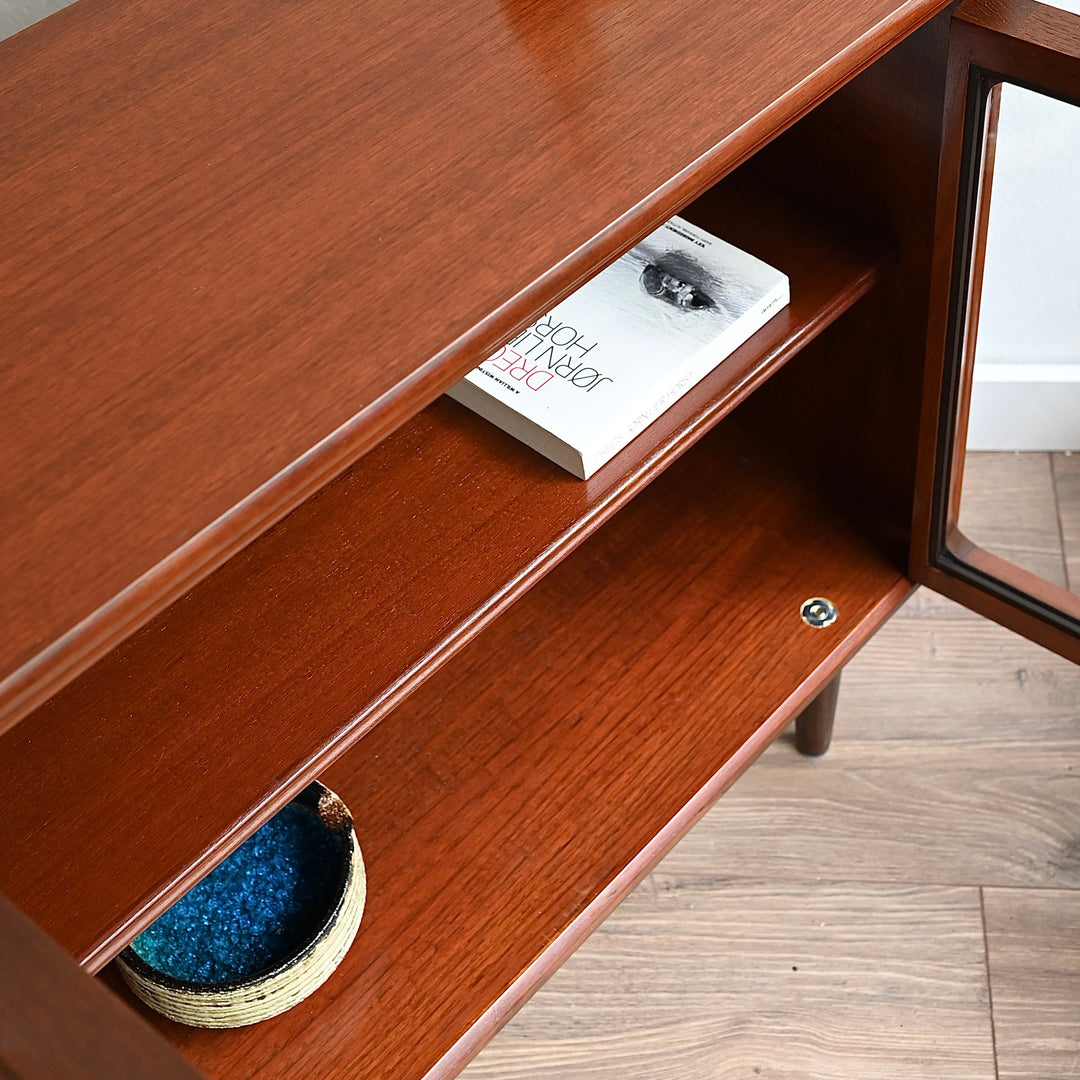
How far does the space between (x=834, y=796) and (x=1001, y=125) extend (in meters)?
0.51

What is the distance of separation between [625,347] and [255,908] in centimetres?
34

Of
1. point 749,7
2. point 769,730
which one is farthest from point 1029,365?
point 749,7

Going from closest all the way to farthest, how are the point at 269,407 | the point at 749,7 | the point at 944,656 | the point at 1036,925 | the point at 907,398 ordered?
the point at 269,407 → the point at 749,7 → the point at 907,398 → the point at 1036,925 → the point at 944,656

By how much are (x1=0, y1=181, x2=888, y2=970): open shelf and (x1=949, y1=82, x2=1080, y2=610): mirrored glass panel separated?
409mm

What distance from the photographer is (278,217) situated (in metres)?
0.46

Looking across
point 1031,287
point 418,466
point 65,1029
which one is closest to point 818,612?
point 418,466

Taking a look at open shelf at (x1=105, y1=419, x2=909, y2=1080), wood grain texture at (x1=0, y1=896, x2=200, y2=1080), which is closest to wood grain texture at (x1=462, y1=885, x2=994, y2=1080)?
open shelf at (x1=105, y1=419, x2=909, y2=1080)

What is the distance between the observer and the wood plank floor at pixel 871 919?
35.9 inches

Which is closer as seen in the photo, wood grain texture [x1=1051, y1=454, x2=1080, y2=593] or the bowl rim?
Answer: the bowl rim

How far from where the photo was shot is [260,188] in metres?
0.46

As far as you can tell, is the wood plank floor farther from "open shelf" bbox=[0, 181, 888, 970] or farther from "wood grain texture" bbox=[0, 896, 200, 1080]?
"wood grain texture" bbox=[0, 896, 200, 1080]

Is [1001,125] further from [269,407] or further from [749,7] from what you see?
[269,407]

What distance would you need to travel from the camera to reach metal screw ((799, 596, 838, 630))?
799 mm

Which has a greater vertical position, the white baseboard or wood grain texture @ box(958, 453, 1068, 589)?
the white baseboard
